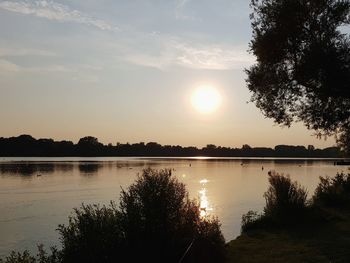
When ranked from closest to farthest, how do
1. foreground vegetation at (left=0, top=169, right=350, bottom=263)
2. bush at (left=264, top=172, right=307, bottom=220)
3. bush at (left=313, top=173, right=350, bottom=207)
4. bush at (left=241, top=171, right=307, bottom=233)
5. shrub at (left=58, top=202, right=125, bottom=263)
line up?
1. shrub at (left=58, top=202, right=125, bottom=263)
2. foreground vegetation at (left=0, top=169, right=350, bottom=263)
3. bush at (left=241, top=171, right=307, bottom=233)
4. bush at (left=264, top=172, right=307, bottom=220)
5. bush at (left=313, top=173, right=350, bottom=207)

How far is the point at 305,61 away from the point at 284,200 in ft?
26.5

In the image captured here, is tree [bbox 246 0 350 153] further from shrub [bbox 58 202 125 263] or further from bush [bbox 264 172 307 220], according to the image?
shrub [bbox 58 202 125 263]

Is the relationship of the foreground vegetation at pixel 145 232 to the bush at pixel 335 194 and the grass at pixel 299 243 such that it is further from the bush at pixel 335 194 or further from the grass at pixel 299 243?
the bush at pixel 335 194

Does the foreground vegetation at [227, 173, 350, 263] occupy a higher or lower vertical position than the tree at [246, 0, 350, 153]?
lower

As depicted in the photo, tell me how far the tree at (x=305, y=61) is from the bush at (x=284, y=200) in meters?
3.70

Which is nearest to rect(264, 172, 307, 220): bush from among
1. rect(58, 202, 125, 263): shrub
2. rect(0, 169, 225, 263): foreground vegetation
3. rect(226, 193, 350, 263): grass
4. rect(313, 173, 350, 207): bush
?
rect(226, 193, 350, 263): grass

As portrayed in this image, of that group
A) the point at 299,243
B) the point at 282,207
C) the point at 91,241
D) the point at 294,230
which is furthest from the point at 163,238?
the point at 282,207

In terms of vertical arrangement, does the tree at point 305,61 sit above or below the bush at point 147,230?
above

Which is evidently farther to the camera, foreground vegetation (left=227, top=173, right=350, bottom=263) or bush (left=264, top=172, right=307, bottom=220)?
bush (left=264, top=172, right=307, bottom=220)

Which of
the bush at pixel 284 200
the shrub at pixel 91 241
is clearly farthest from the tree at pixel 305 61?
the shrub at pixel 91 241

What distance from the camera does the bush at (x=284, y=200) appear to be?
82.8 ft

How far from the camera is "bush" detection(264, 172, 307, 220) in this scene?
25234 mm

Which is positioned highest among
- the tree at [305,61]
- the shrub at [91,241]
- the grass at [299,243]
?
the tree at [305,61]

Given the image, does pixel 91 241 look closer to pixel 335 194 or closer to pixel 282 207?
pixel 282 207
